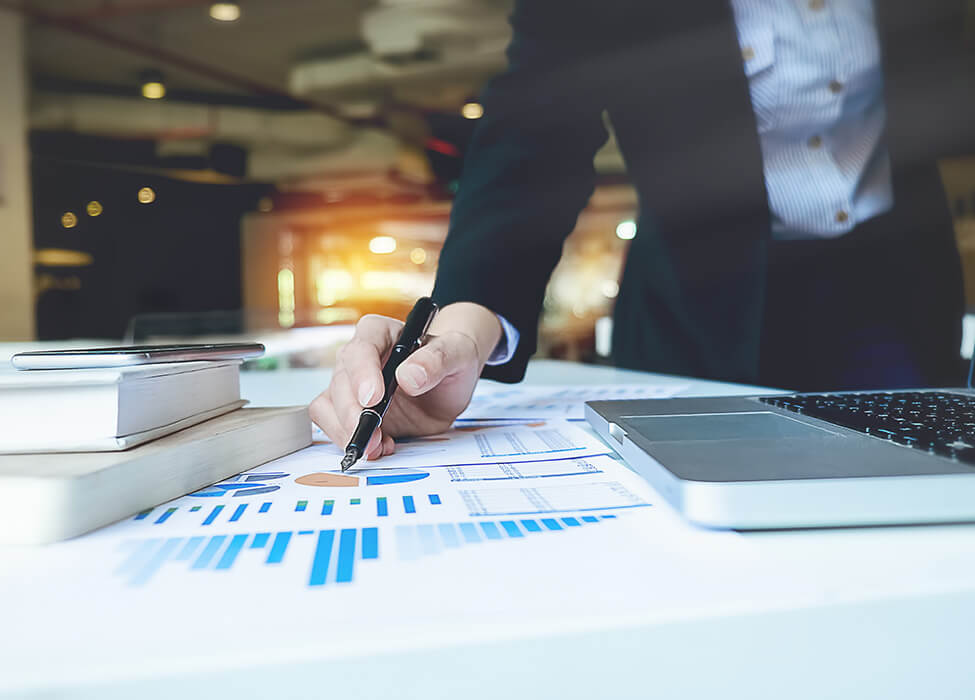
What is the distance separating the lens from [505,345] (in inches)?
29.5

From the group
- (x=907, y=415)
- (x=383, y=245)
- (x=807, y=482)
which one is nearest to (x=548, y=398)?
(x=907, y=415)

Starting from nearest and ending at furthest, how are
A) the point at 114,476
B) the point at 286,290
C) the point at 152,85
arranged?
the point at 114,476 < the point at 152,85 < the point at 286,290

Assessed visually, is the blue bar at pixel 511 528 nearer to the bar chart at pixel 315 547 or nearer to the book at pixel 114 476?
the bar chart at pixel 315 547

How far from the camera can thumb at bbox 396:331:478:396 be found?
479 mm

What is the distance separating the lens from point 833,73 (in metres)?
0.99

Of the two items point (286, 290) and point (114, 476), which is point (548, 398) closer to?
point (114, 476)

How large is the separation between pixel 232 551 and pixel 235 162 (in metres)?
6.30

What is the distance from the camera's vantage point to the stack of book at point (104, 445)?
28 centimetres

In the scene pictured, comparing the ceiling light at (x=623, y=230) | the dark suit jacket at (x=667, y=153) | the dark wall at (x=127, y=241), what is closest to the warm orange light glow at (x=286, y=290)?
the dark wall at (x=127, y=241)

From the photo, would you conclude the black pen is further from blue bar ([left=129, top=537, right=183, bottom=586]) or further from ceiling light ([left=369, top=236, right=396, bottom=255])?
ceiling light ([left=369, top=236, right=396, bottom=255])

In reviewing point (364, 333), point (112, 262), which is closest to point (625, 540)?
point (364, 333)

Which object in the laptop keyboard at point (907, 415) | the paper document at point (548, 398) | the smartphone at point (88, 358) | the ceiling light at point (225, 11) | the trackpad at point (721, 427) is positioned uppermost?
the ceiling light at point (225, 11)

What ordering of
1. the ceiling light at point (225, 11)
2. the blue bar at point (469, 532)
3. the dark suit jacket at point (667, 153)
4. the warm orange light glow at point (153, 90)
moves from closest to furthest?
the blue bar at point (469, 532), the dark suit jacket at point (667, 153), the ceiling light at point (225, 11), the warm orange light glow at point (153, 90)

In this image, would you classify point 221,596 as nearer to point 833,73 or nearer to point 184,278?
point 833,73
